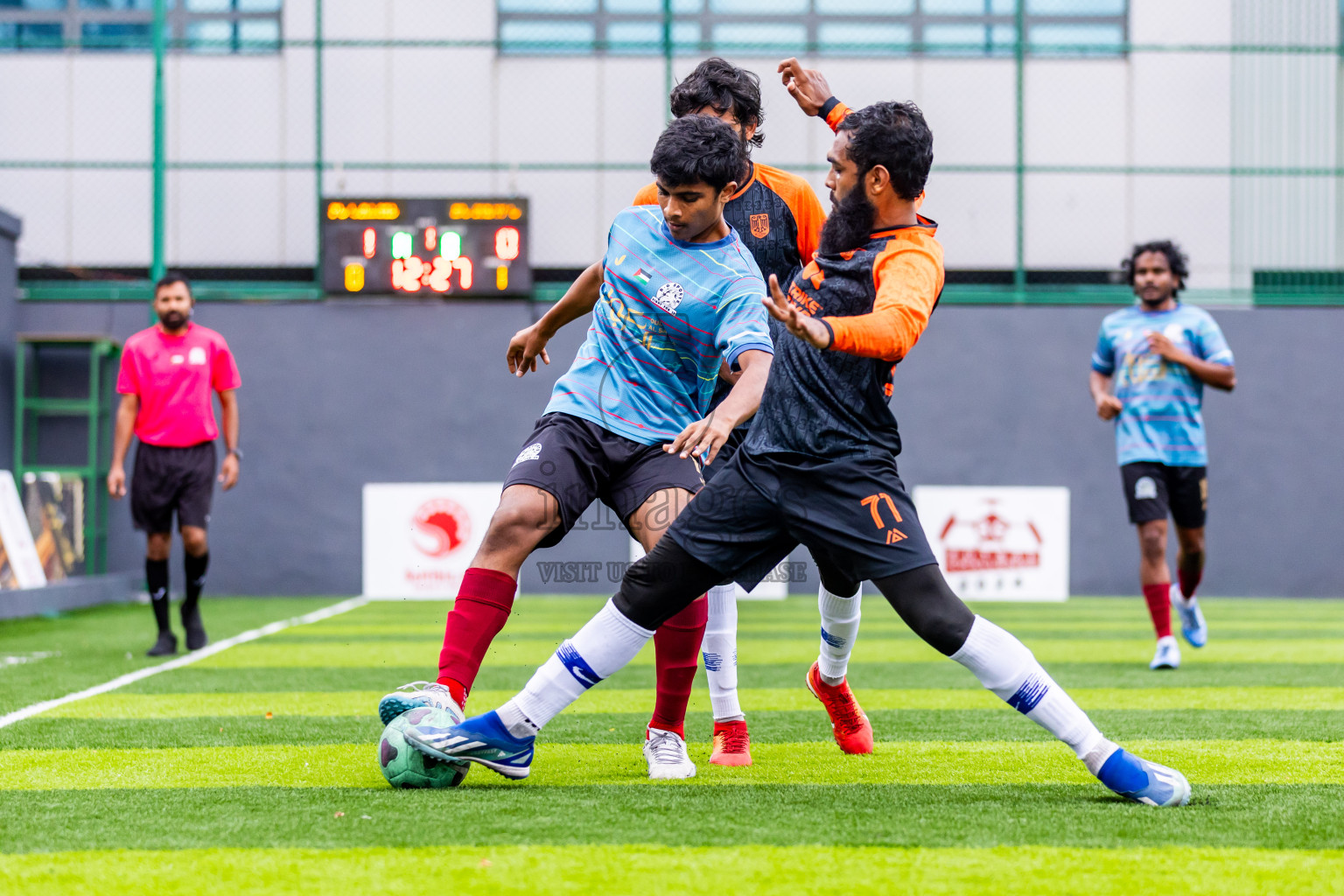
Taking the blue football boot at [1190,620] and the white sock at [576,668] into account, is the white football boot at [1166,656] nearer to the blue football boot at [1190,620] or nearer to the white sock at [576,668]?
the blue football boot at [1190,620]

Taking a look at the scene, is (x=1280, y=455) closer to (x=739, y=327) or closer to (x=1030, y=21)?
(x=1030, y=21)

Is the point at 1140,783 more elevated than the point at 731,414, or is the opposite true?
the point at 731,414

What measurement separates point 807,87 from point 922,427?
10.2 metres

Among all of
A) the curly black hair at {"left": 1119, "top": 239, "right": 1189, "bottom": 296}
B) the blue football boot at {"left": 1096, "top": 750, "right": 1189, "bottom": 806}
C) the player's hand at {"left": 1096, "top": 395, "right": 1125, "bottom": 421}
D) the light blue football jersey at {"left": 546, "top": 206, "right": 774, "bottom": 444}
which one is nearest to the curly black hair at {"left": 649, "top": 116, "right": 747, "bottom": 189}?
the light blue football jersey at {"left": 546, "top": 206, "right": 774, "bottom": 444}

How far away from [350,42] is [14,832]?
13.5 m

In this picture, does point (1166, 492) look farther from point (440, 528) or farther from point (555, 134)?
point (555, 134)

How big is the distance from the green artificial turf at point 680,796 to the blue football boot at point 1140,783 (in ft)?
0.13

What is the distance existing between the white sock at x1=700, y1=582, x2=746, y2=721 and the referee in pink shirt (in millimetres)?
3967

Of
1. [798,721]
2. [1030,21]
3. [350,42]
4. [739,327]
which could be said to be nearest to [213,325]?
[350,42]

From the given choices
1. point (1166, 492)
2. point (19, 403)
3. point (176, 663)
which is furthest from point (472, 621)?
point (19, 403)

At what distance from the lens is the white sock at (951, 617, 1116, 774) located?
10.2 ft

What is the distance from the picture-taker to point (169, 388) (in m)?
7.32

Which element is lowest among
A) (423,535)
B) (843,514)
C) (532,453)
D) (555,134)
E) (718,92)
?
(423,535)

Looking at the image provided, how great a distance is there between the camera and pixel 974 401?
46.4ft
